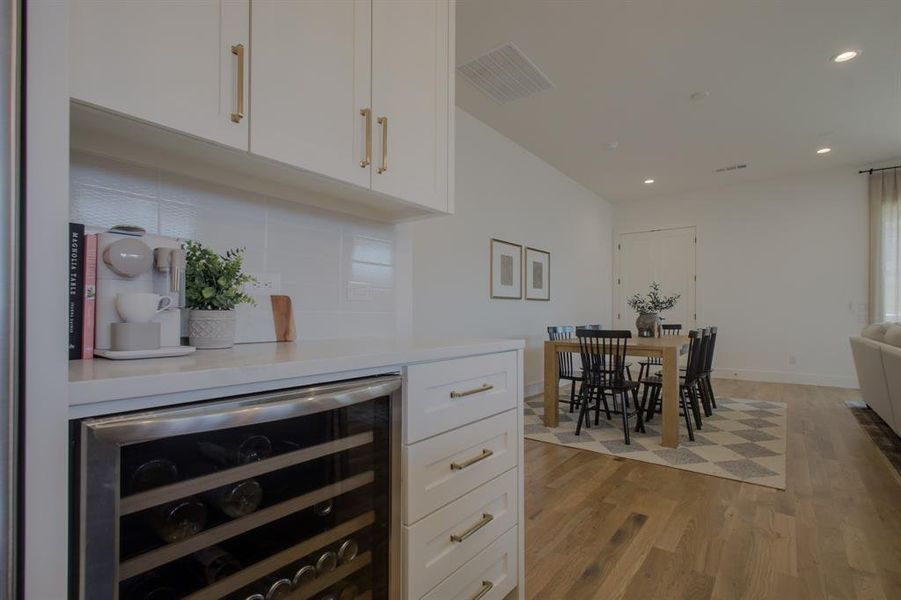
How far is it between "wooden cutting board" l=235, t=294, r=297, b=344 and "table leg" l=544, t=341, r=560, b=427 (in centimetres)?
280

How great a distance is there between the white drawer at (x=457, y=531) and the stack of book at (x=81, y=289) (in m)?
0.82

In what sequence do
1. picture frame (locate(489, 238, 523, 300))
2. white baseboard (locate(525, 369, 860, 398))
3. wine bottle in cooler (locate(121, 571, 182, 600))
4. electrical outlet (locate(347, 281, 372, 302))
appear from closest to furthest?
wine bottle in cooler (locate(121, 571, 182, 600)) → electrical outlet (locate(347, 281, 372, 302)) → picture frame (locate(489, 238, 523, 300)) → white baseboard (locate(525, 369, 860, 398))

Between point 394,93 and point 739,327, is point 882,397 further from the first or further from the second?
point 394,93

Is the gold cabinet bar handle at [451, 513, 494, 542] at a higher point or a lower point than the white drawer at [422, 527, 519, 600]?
higher

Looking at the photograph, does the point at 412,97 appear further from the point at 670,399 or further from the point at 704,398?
the point at 704,398

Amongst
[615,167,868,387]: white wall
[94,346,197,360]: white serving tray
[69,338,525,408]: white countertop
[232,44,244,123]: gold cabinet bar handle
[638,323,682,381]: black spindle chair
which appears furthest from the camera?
[615,167,868,387]: white wall

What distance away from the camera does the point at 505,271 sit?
455 cm

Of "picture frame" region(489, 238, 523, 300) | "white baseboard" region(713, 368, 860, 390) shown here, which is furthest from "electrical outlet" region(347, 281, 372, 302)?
"white baseboard" region(713, 368, 860, 390)

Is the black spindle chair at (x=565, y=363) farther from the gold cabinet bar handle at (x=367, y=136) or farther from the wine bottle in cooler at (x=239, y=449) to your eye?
the wine bottle in cooler at (x=239, y=449)

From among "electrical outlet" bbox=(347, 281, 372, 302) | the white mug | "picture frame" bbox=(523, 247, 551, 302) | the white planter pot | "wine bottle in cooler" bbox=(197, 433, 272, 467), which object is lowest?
"wine bottle in cooler" bbox=(197, 433, 272, 467)

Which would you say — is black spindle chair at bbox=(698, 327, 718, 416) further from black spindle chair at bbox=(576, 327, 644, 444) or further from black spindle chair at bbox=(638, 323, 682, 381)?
black spindle chair at bbox=(576, 327, 644, 444)

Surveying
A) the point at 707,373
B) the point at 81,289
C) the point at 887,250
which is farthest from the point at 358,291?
the point at 887,250

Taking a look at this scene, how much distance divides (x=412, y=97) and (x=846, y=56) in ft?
12.0

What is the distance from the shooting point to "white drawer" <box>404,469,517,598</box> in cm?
104
